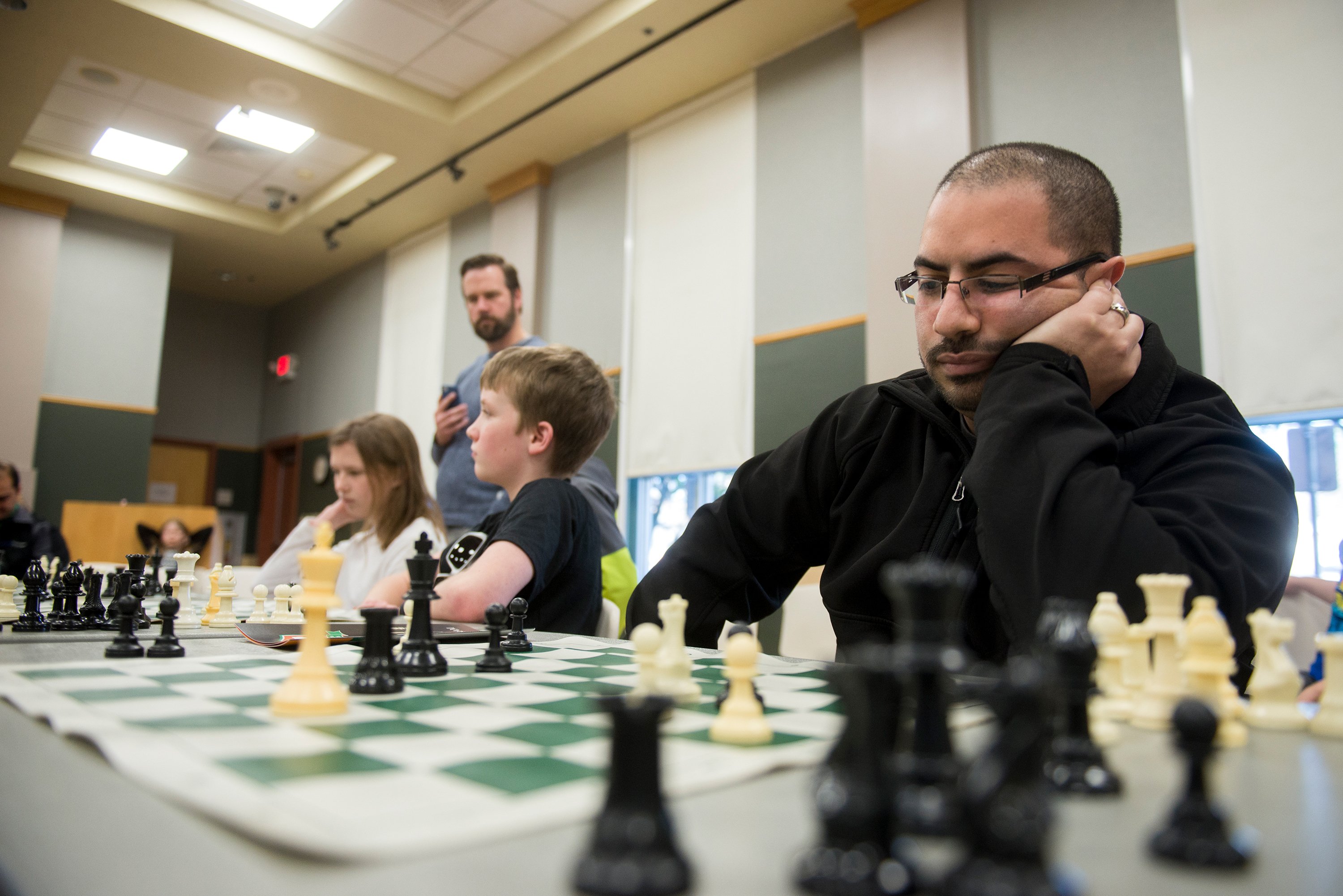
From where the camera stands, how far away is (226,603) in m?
1.71

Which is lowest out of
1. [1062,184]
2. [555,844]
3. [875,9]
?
[555,844]

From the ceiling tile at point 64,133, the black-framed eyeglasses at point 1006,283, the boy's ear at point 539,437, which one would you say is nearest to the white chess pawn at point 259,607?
the boy's ear at point 539,437

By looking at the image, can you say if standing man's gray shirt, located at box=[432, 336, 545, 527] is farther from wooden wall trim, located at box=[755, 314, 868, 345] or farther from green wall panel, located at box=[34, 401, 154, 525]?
green wall panel, located at box=[34, 401, 154, 525]

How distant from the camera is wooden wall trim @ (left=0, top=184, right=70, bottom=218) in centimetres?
700

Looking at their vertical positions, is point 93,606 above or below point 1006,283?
below

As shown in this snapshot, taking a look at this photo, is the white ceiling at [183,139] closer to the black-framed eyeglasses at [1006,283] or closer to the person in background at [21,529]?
the person in background at [21,529]

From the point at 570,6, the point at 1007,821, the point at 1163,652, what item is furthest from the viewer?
the point at 570,6

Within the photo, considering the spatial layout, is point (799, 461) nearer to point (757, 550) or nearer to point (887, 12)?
point (757, 550)

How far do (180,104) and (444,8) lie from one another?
96.3 inches

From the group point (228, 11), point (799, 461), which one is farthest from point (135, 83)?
point (799, 461)

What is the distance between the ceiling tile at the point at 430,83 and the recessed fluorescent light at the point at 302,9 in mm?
617

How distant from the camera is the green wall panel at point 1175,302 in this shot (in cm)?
346

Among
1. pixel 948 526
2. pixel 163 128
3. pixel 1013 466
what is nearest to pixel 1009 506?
pixel 1013 466

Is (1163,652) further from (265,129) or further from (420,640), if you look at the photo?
(265,129)
